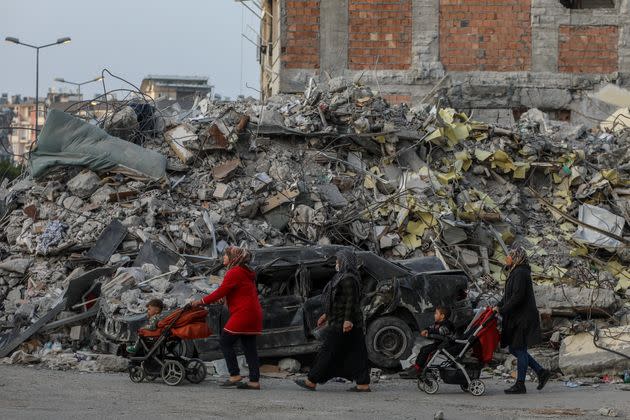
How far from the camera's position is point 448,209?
18.8 m

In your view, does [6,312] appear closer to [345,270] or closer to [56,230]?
[56,230]

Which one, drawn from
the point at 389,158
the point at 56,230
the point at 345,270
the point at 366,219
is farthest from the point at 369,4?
Result: the point at 345,270

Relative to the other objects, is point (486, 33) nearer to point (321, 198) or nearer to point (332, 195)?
point (332, 195)

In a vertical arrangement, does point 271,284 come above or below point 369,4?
below

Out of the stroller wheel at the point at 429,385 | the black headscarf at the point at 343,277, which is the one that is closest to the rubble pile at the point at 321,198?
the black headscarf at the point at 343,277

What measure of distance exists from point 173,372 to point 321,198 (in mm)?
6884

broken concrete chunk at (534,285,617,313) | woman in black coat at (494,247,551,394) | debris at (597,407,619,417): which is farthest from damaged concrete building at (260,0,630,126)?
debris at (597,407,619,417)

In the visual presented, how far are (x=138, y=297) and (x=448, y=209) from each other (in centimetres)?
648

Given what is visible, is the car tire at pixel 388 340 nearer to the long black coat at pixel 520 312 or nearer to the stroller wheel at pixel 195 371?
the long black coat at pixel 520 312

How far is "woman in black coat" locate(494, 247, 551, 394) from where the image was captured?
12.1m

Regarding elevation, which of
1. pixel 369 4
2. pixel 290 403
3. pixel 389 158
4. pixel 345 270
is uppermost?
pixel 369 4

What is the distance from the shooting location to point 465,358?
1209cm

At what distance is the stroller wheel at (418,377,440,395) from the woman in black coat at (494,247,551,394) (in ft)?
2.54

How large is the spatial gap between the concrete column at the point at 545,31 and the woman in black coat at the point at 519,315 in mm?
15653
